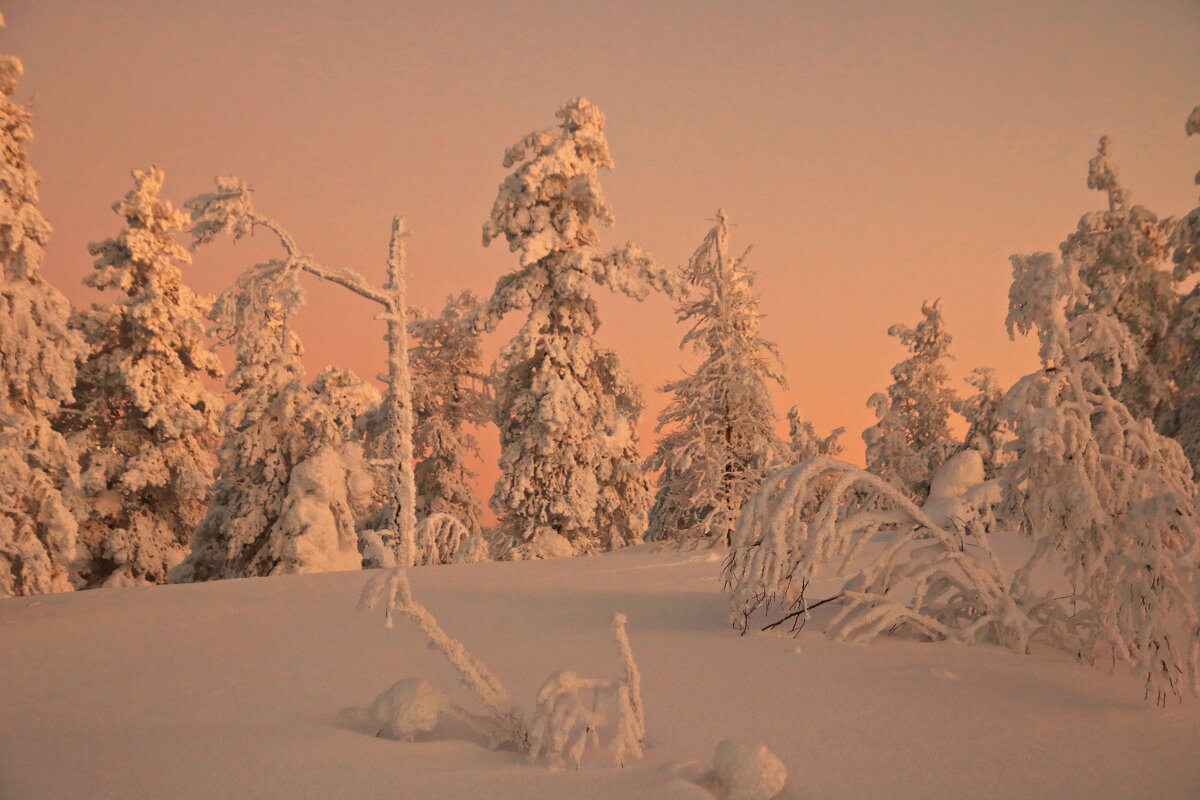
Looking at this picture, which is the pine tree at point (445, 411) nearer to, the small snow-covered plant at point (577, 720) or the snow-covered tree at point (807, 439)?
the snow-covered tree at point (807, 439)

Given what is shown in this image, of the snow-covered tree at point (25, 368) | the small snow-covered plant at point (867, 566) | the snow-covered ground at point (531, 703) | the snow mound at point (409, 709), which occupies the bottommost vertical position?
the snow-covered ground at point (531, 703)

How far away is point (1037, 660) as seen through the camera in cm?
466

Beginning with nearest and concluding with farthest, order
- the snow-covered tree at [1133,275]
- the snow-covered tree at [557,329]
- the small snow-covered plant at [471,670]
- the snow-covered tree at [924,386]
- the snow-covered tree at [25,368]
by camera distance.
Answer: the small snow-covered plant at [471,670] < the snow-covered tree at [25,368] < the snow-covered tree at [557,329] < the snow-covered tree at [1133,275] < the snow-covered tree at [924,386]

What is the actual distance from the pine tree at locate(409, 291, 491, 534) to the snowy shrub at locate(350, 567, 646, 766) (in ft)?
71.3

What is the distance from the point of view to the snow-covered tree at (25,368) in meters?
12.0

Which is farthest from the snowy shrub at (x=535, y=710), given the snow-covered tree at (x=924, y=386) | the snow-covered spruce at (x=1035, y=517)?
the snow-covered tree at (x=924, y=386)

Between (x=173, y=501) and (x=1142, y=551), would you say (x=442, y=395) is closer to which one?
(x=173, y=501)

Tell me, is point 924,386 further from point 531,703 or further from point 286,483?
point 531,703

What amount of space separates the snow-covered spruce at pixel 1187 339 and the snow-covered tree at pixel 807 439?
→ 469 inches

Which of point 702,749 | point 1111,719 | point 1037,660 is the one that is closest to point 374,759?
point 702,749

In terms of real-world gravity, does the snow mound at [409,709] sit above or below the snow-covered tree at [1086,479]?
below

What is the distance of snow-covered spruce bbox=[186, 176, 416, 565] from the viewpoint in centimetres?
1547

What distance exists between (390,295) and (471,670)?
15.0 m

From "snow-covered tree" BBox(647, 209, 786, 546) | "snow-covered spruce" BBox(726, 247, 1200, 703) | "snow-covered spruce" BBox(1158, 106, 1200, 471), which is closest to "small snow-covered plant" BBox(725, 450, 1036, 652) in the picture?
"snow-covered spruce" BBox(726, 247, 1200, 703)
